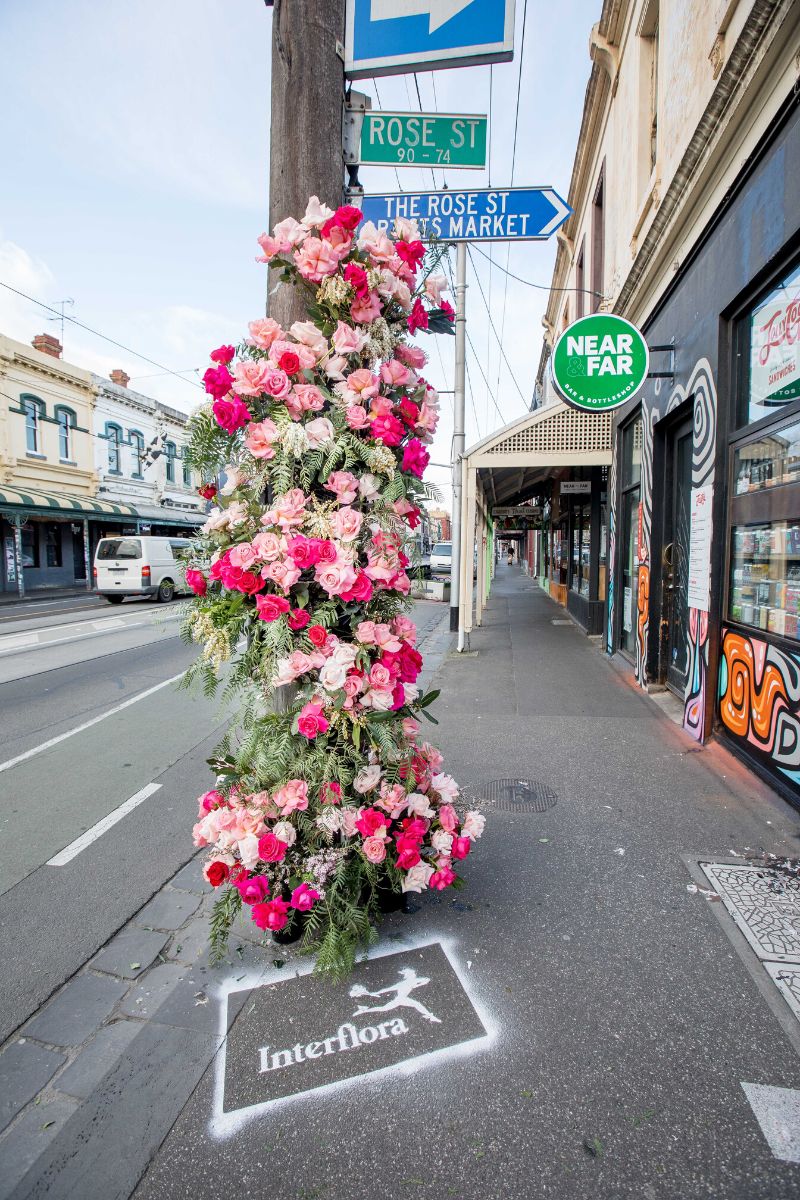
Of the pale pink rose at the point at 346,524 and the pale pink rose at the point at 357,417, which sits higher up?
the pale pink rose at the point at 357,417

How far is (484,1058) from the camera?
6.96 ft

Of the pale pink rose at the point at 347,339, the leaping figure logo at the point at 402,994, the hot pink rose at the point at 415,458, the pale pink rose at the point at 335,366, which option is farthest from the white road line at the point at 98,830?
the pale pink rose at the point at 347,339

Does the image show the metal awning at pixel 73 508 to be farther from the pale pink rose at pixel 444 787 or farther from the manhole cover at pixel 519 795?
the pale pink rose at pixel 444 787

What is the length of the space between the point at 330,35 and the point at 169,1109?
4.08 metres

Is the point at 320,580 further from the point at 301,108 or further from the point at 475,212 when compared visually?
the point at 475,212

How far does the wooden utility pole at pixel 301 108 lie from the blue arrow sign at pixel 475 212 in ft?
2.89

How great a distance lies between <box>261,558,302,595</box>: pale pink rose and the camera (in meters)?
2.25

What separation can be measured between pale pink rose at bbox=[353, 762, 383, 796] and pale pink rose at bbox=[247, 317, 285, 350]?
5.62ft

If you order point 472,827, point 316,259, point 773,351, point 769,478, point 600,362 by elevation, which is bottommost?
point 472,827

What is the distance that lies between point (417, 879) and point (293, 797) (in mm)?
643

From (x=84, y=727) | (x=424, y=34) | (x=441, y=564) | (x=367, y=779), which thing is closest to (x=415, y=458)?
(x=367, y=779)

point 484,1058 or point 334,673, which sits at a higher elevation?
point 334,673

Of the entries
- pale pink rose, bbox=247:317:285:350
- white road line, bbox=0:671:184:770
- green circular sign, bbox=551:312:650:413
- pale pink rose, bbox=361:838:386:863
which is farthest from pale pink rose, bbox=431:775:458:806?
green circular sign, bbox=551:312:650:413

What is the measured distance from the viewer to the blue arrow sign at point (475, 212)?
11.6ft
